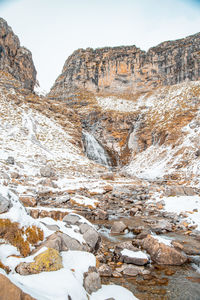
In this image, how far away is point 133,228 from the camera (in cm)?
1033

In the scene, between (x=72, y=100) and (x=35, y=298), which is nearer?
(x=35, y=298)

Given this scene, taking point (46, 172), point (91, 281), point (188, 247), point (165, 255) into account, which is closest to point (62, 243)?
point (91, 281)

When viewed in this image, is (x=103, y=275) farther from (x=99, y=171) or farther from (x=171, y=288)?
(x=99, y=171)

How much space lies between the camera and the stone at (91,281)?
4.30 metres

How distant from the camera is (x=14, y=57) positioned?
242 ft

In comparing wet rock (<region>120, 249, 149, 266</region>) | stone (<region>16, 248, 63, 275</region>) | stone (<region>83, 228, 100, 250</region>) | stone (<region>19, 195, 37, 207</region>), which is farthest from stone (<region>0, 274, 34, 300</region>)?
stone (<region>19, 195, 37, 207</region>)

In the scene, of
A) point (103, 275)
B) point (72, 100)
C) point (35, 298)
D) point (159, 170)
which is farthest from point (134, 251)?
point (72, 100)

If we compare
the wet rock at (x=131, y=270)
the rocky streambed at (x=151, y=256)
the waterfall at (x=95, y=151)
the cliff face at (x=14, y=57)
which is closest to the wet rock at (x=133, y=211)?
the rocky streambed at (x=151, y=256)

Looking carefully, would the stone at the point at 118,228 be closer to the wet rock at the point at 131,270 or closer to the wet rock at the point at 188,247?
the wet rock at the point at 188,247

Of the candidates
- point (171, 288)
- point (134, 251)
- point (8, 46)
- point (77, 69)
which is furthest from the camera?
point (77, 69)

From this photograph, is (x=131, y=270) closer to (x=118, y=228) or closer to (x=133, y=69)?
(x=118, y=228)

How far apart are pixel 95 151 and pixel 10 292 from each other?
45478 millimetres

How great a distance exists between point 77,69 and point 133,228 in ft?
292

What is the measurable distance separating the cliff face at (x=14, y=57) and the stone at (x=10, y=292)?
69.3 metres
